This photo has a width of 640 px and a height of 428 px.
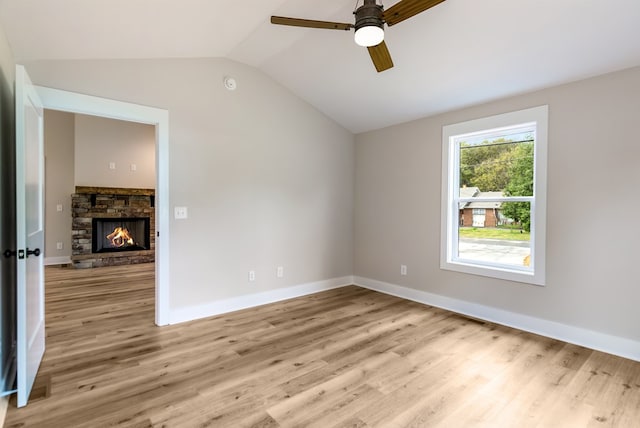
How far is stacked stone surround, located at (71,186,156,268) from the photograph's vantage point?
6.04 meters

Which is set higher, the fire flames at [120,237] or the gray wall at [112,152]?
the gray wall at [112,152]

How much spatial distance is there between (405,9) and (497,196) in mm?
2346

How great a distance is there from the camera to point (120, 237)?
6.64 meters

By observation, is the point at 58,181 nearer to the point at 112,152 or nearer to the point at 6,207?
the point at 112,152

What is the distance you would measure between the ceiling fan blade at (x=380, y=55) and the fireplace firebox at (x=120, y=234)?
20.4 feet

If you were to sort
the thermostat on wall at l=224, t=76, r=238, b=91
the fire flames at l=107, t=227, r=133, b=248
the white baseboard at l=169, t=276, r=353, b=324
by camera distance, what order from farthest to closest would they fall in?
1. the fire flames at l=107, t=227, r=133, b=248
2. the thermostat on wall at l=224, t=76, r=238, b=91
3. the white baseboard at l=169, t=276, r=353, b=324

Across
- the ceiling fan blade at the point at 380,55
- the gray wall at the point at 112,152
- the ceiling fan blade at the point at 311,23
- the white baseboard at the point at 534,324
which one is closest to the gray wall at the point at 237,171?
the white baseboard at the point at 534,324

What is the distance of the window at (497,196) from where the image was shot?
3086mm

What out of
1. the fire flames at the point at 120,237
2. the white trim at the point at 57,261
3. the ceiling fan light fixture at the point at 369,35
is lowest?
the white trim at the point at 57,261

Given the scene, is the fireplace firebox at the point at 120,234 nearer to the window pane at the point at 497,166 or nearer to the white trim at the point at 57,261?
the white trim at the point at 57,261

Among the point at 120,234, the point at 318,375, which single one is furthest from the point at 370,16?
the point at 120,234

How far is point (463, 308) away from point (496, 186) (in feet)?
4.72

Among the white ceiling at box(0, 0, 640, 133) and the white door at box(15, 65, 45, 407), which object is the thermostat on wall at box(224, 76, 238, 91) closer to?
the white ceiling at box(0, 0, 640, 133)

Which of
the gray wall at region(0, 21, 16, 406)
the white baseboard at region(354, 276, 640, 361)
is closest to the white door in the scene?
the gray wall at region(0, 21, 16, 406)
